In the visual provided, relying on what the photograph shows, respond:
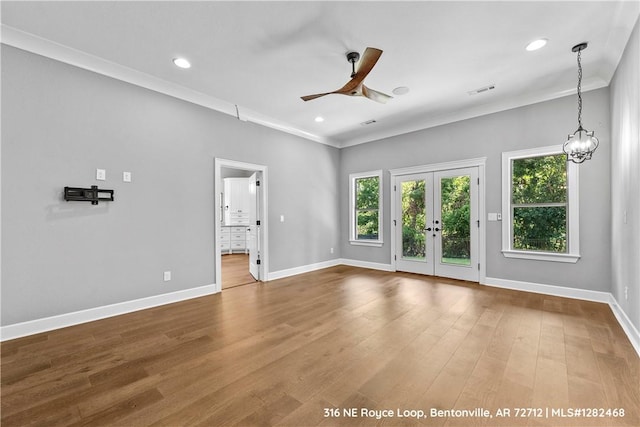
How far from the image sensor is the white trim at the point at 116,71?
274cm

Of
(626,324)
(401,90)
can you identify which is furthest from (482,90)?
(626,324)

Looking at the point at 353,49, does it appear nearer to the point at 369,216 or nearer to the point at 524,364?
the point at 524,364

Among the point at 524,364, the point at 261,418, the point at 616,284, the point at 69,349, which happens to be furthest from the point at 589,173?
the point at 69,349

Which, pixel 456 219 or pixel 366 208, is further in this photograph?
pixel 366 208

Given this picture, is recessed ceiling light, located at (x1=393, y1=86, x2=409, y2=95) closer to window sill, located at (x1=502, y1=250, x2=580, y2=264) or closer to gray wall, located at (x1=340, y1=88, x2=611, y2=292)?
gray wall, located at (x1=340, y1=88, x2=611, y2=292)

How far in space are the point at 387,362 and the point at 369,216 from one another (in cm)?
439

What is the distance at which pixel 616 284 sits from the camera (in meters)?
3.34

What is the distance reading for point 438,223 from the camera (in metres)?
5.19

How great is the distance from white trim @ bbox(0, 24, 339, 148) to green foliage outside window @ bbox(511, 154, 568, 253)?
446 cm

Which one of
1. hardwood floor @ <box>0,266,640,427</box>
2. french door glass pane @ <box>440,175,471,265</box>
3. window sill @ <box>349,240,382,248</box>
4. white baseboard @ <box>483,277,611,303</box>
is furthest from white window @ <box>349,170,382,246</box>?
hardwood floor @ <box>0,266,640,427</box>

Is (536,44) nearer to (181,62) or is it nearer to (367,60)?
(367,60)

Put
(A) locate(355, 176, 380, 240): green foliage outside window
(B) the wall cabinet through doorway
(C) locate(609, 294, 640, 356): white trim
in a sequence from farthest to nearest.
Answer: (B) the wall cabinet through doorway, (A) locate(355, 176, 380, 240): green foliage outside window, (C) locate(609, 294, 640, 356): white trim

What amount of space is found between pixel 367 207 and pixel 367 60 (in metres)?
4.09

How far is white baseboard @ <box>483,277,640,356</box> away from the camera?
258 cm
